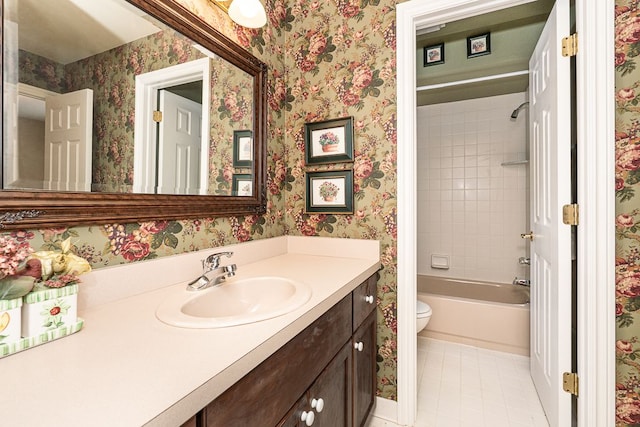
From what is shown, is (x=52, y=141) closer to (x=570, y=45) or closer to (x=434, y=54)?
(x=570, y=45)

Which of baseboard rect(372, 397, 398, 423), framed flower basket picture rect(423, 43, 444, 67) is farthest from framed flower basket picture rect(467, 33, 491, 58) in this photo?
baseboard rect(372, 397, 398, 423)

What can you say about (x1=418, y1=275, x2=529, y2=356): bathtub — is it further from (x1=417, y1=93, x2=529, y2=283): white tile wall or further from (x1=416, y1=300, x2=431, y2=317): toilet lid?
(x1=417, y1=93, x2=529, y2=283): white tile wall

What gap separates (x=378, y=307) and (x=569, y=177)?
109 cm

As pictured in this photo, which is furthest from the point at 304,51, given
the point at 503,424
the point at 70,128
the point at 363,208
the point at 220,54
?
the point at 503,424

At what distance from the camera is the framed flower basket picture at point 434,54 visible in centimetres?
221

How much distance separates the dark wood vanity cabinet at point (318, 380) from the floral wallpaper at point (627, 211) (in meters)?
1.01

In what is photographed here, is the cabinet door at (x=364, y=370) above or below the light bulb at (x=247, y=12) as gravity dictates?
below

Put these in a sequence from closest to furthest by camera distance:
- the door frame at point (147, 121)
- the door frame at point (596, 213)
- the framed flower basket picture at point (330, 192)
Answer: the door frame at point (147, 121) → the door frame at point (596, 213) → the framed flower basket picture at point (330, 192)

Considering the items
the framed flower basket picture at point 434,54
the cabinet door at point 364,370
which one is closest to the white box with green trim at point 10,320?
the cabinet door at point 364,370

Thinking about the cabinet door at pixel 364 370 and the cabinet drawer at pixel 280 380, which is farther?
the cabinet door at pixel 364 370

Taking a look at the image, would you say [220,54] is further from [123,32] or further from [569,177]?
[569,177]

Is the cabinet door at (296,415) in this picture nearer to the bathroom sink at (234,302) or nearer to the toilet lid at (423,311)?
the bathroom sink at (234,302)

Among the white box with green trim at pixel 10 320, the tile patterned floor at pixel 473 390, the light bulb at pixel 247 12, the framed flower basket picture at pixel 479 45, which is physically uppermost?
the framed flower basket picture at pixel 479 45

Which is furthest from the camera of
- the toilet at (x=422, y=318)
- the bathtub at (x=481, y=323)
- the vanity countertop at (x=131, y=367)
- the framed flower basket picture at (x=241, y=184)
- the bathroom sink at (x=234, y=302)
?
the bathtub at (x=481, y=323)
